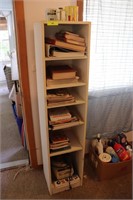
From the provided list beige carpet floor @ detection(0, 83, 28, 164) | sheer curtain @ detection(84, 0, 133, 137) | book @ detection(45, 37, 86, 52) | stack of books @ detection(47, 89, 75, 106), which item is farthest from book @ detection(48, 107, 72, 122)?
beige carpet floor @ detection(0, 83, 28, 164)

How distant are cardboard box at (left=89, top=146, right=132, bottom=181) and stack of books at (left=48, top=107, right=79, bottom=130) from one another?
0.63 metres

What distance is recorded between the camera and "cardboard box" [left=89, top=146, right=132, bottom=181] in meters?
1.74

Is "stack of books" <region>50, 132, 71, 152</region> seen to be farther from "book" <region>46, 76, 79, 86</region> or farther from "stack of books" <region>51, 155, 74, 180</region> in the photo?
"book" <region>46, 76, 79, 86</region>

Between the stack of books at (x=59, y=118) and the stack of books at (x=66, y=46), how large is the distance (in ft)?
1.66

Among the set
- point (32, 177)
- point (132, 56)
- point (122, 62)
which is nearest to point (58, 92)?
point (122, 62)

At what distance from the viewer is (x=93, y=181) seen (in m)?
1.82

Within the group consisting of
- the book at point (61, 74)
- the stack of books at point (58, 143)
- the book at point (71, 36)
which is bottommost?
the stack of books at point (58, 143)

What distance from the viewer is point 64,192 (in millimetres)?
1695

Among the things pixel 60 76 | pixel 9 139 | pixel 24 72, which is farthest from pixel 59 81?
pixel 9 139

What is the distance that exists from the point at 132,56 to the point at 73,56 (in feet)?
2.67

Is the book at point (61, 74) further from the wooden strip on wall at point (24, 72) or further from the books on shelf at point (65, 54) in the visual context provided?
the wooden strip on wall at point (24, 72)

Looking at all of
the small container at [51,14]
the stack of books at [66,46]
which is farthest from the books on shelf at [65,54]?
the small container at [51,14]

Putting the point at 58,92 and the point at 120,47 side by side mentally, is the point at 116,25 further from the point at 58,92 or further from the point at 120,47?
the point at 58,92

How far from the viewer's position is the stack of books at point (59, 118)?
1.39 m
